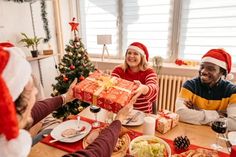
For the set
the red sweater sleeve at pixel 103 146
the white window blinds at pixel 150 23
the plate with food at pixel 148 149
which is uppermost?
the white window blinds at pixel 150 23

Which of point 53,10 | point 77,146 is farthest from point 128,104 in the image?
point 53,10

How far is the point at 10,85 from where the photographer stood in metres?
0.55

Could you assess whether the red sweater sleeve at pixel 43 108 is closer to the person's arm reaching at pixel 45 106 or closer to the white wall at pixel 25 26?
the person's arm reaching at pixel 45 106

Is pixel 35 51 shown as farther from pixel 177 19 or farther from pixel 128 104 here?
pixel 177 19

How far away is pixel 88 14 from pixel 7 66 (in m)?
3.19

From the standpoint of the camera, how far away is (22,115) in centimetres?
63

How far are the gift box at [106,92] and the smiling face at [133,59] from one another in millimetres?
694

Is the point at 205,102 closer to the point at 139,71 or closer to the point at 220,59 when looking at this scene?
the point at 220,59

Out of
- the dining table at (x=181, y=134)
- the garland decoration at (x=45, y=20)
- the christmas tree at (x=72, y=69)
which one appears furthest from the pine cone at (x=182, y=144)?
the garland decoration at (x=45, y=20)

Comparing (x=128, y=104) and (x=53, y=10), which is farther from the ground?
(x=53, y=10)

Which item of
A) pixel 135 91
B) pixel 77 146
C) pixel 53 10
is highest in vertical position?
pixel 53 10

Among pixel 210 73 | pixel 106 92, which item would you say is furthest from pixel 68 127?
pixel 210 73

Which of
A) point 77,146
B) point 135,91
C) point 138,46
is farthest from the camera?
point 138,46

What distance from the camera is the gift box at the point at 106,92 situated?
3.68 ft
